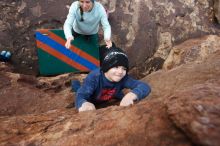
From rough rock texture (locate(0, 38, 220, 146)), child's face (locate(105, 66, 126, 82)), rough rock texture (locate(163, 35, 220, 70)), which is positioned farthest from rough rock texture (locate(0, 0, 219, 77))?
rough rock texture (locate(0, 38, 220, 146))

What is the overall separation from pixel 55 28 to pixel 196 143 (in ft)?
13.8

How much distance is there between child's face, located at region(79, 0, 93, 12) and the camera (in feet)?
14.2

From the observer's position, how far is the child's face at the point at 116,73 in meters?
3.07

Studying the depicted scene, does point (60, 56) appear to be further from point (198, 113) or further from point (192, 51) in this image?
point (198, 113)

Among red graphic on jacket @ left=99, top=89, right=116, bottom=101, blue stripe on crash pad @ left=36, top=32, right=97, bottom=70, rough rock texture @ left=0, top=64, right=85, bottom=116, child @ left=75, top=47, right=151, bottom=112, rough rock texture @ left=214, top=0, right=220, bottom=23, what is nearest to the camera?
child @ left=75, top=47, right=151, bottom=112

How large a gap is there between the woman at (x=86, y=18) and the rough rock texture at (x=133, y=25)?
803 millimetres

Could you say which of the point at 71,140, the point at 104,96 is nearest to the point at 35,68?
the point at 104,96

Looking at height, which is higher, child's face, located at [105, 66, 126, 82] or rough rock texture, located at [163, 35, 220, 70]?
child's face, located at [105, 66, 126, 82]

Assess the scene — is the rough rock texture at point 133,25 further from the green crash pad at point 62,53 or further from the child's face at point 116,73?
the child's face at point 116,73

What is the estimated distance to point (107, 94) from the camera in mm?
3346

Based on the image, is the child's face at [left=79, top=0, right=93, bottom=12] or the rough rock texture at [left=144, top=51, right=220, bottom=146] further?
the child's face at [left=79, top=0, right=93, bottom=12]

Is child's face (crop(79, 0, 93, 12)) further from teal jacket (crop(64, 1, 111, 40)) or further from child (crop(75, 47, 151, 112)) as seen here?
child (crop(75, 47, 151, 112))

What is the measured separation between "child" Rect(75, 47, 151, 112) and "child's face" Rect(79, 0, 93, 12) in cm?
127

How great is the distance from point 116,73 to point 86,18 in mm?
1743
